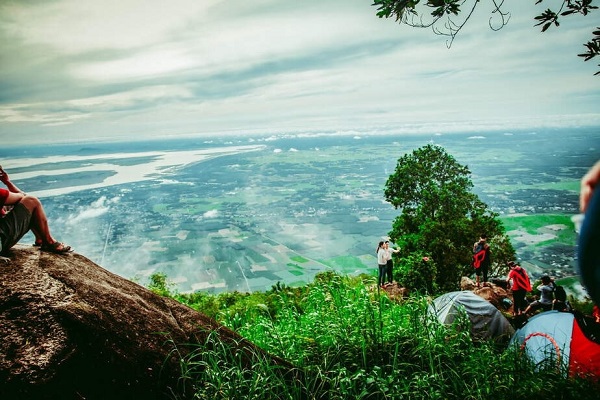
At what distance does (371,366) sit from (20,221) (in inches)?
157

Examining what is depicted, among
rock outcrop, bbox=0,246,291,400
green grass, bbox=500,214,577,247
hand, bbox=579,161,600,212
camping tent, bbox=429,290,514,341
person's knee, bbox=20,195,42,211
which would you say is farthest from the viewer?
green grass, bbox=500,214,577,247

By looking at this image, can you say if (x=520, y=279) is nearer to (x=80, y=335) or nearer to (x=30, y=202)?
(x=80, y=335)

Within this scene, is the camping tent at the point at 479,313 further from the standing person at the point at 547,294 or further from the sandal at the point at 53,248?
the sandal at the point at 53,248

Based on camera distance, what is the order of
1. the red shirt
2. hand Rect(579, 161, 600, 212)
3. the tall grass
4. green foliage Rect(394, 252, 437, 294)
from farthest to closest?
green foliage Rect(394, 252, 437, 294)
the red shirt
the tall grass
hand Rect(579, 161, 600, 212)

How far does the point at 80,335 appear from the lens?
9.03 feet

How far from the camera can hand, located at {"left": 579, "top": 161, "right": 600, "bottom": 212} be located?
1744 mm

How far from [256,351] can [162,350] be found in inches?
→ 36.6

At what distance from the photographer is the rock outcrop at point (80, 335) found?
246 cm

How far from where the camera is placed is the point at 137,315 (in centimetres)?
329

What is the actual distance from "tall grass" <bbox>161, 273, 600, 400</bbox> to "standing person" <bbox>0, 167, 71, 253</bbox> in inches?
83.2

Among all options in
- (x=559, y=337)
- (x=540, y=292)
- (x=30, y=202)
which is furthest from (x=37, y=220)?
(x=540, y=292)

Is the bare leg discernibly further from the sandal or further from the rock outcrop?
the rock outcrop

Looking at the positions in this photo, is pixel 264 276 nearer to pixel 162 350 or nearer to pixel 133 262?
pixel 133 262

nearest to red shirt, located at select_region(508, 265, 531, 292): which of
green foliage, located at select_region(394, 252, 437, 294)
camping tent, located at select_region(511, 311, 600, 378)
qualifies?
camping tent, located at select_region(511, 311, 600, 378)
